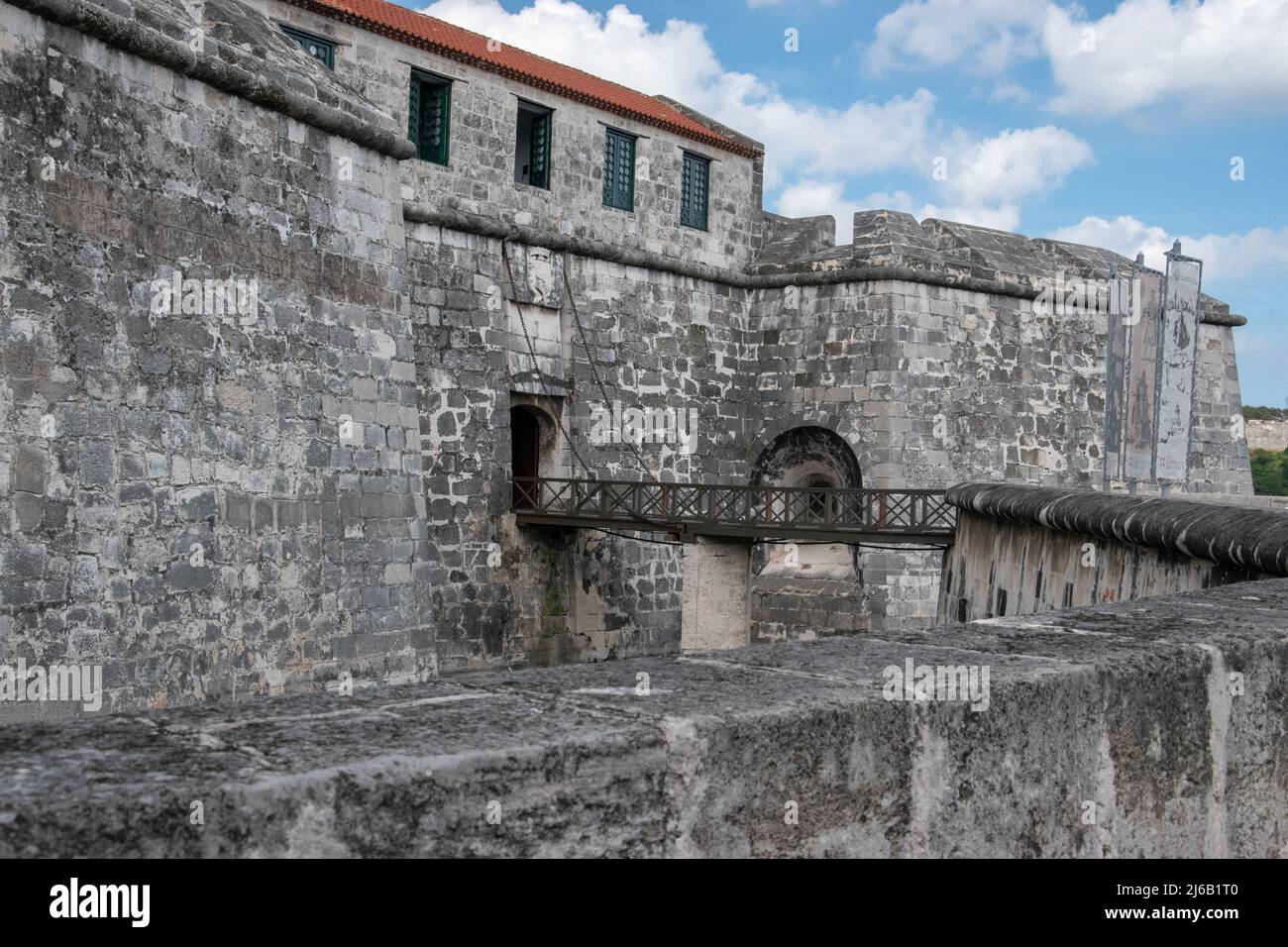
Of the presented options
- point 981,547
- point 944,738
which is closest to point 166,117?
point 981,547

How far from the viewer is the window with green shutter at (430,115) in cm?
1633

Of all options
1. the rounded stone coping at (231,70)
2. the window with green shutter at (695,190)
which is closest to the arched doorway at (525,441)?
the window with green shutter at (695,190)

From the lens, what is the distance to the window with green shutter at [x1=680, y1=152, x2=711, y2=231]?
63.6 ft

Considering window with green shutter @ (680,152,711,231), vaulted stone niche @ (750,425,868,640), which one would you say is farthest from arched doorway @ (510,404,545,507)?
window with green shutter @ (680,152,711,231)

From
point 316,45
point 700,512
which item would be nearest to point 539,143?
point 316,45

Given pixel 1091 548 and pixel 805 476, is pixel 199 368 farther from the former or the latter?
pixel 805 476

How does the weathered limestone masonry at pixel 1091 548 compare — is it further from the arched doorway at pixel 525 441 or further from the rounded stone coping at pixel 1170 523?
the arched doorway at pixel 525 441

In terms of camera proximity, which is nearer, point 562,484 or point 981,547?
point 981,547

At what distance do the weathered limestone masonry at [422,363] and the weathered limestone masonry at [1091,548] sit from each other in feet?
3.58

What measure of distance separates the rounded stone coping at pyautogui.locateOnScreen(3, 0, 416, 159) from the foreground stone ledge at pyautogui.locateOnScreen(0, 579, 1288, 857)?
24.0ft

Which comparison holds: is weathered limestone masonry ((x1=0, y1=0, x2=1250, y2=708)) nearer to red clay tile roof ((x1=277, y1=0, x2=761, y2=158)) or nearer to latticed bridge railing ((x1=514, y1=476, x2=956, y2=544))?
red clay tile roof ((x1=277, y1=0, x2=761, y2=158))

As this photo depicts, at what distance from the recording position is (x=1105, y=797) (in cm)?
267
